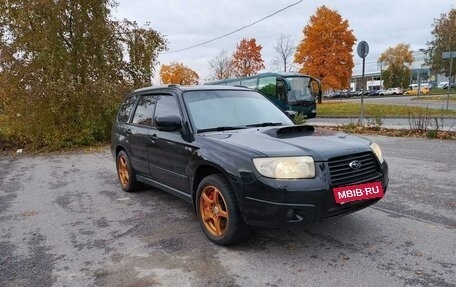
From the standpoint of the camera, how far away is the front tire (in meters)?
3.79

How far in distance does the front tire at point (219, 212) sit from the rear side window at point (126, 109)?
2669mm

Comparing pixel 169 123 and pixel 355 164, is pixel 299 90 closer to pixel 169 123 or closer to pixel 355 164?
pixel 169 123

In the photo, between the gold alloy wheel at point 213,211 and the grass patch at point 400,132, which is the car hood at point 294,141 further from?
the grass patch at point 400,132

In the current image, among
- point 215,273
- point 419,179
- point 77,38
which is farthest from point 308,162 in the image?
point 77,38

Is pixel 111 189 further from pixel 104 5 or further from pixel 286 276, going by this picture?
pixel 104 5

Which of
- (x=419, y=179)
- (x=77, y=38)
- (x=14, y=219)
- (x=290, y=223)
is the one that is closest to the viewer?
(x=290, y=223)

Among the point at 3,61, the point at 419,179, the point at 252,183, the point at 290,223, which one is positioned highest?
the point at 3,61

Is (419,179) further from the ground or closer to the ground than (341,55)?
closer to the ground

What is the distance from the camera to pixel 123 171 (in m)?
6.64

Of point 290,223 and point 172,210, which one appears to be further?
point 172,210

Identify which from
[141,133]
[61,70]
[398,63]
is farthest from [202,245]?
[398,63]

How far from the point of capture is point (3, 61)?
488 inches

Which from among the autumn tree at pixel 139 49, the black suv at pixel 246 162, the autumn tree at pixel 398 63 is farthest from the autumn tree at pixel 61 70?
the autumn tree at pixel 398 63

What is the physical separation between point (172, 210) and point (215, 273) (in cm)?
209
